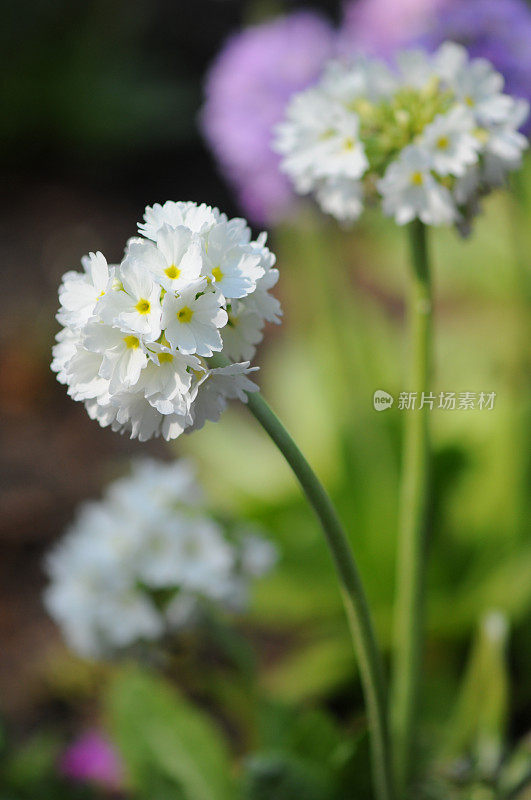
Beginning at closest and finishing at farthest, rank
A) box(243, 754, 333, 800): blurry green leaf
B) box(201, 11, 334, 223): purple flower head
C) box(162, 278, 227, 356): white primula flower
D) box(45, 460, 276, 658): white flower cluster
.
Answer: box(162, 278, 227, 356): white primula flower → box(243, 754, 333, 800): blurry green leaf → box(45, 460, 276, 658): white flower cluster → box(201, 11, 334, 223): purple flower head

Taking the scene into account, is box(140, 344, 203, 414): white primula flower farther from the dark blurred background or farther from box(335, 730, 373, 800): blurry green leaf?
the dark blurred background

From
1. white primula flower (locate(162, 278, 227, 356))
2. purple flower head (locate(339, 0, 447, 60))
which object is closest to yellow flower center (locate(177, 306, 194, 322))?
white primula flower (locate(162, 278, 227, 356))

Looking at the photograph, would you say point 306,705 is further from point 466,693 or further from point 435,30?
point 435,30

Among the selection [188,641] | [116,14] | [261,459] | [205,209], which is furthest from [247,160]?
[116,14]

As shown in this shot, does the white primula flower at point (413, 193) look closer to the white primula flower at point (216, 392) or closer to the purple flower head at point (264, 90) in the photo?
the white primula flower at point (216, 392)

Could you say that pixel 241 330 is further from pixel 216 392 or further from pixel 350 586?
pixel 350 586

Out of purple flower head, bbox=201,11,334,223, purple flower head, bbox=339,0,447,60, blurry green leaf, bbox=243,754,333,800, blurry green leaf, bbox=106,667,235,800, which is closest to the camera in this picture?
blurry green leaf, bbox=243,754,333,800

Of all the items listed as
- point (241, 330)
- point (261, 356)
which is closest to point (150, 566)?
point (241, 330)
